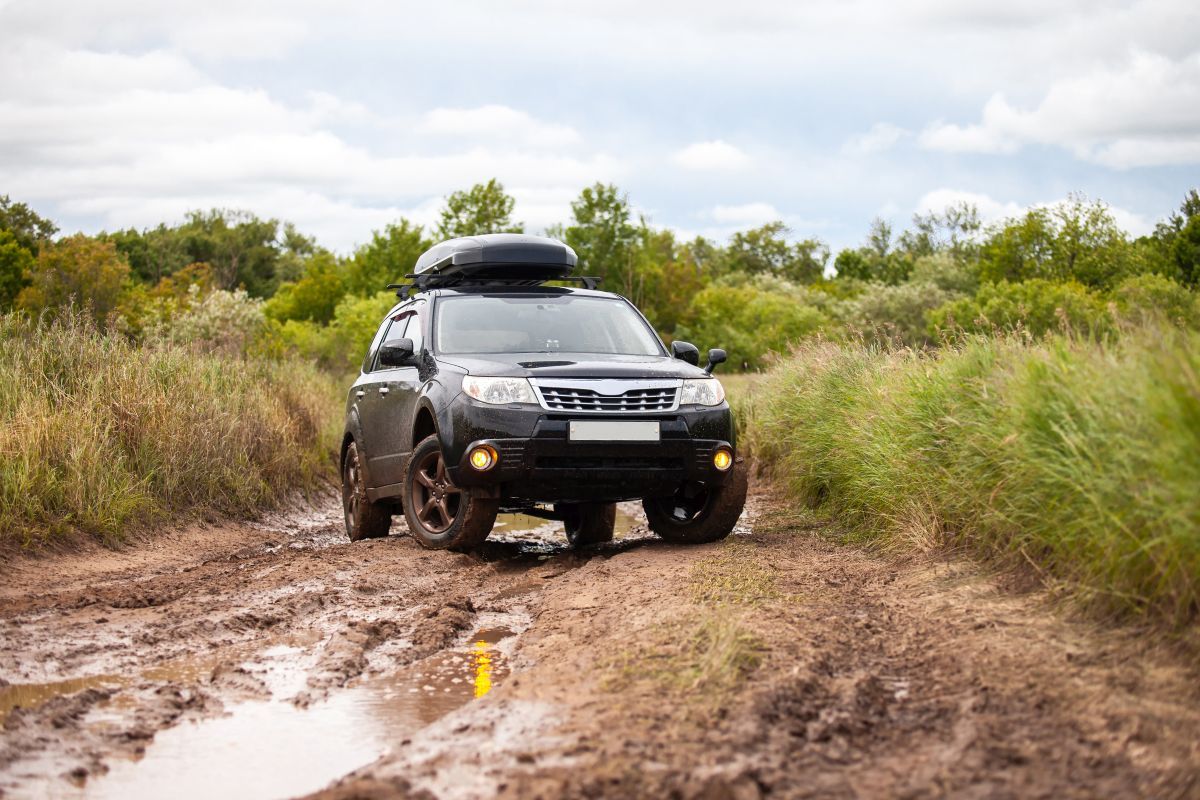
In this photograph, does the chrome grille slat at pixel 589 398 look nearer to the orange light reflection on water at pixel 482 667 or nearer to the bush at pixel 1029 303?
the orange light reflection on water at pixel 482 667

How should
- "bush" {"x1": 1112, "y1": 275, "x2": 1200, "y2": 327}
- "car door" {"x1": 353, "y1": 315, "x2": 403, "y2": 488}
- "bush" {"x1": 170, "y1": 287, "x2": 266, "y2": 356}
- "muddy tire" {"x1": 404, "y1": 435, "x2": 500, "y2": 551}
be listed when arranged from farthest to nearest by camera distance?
"bush" {"x1": 170, "y1": 287, "x2": 266, "y2": 356} < "car door" {"x1": 353, "y1": 315, "x2": 403, "y2": 488} < "muddy tire" {"x1": 404, "y1": 435, "x2": 500, "y2": 551} < "bush" {"x1": 1112, "y1": 275, "x2": 1200, "y2": 327}

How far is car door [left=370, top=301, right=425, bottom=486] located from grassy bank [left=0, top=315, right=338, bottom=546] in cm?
199

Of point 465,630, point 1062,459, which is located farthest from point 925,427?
point 465,630

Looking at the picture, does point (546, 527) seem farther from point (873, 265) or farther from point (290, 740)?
point (873, 265)

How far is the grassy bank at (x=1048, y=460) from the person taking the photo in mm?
4695

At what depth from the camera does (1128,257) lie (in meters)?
49.8

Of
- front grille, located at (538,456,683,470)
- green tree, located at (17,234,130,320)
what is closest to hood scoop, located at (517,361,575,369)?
front grille, located at (538,456,683,470)

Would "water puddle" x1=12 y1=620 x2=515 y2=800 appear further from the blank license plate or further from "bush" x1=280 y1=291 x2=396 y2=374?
"bush" x1=280 y1=291 x2=396 y2=374

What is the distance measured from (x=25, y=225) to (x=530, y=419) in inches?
1390

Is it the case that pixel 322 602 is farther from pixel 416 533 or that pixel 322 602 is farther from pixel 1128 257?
pixel 1128 257

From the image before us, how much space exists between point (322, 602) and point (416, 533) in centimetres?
192

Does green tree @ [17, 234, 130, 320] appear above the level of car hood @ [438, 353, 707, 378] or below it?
above

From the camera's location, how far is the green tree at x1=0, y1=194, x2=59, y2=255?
37656 mm

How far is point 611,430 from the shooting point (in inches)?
320
